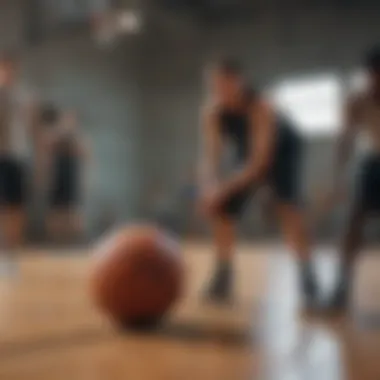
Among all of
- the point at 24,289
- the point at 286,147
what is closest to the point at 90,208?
the point at 24,289

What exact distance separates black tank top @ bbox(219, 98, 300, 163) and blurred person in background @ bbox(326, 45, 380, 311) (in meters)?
0.26

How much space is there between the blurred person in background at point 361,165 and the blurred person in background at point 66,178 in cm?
327

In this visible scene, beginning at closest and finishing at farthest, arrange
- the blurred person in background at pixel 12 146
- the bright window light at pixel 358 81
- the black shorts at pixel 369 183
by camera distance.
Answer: the black shorts at pixel 369 183, the bright window light at pixel 358 81, the blurred person in background at pixel 12 146

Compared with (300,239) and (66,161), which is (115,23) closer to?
(300,239)

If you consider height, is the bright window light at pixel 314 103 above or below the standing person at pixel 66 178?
above

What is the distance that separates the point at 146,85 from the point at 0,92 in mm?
1366

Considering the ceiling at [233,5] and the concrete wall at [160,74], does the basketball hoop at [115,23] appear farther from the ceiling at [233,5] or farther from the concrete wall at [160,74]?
the ceiling at [233,5]

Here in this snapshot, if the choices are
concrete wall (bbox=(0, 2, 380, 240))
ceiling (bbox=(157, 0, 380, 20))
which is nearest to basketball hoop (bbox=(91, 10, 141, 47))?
concrete wall (bbox=(0, 2, 380, 240))

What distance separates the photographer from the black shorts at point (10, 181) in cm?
454

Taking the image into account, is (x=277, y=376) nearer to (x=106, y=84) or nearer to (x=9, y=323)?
(x=9, y=323)

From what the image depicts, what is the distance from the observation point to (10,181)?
4.62 m

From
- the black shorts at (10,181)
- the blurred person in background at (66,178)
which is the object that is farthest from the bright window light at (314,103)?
the blurred person in background at (66,178)

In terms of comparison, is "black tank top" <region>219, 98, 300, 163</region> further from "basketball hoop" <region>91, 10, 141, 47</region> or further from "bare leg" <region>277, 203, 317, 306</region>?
"basketball hoop" <region>91, 10, 141, 47</region>

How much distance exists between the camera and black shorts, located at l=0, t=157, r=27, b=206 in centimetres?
454
